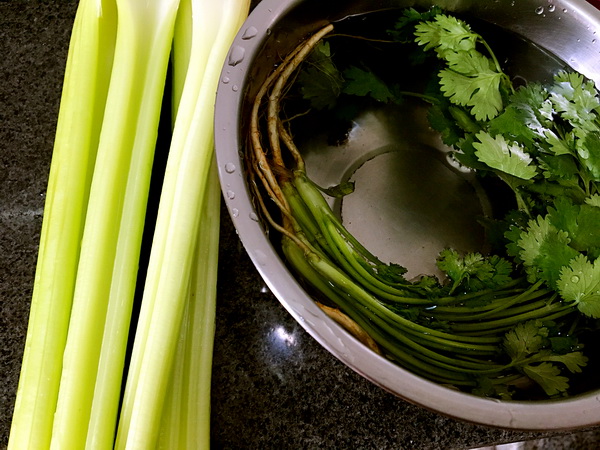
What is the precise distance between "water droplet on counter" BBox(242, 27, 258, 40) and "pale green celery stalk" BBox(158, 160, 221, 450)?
0.71 ft

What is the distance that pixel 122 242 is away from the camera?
30.5 inches

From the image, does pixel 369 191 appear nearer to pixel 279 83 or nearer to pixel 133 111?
pixel 279 83

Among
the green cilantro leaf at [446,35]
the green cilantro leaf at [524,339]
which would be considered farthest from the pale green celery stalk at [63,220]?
the green cilantro leaf at [524,339]

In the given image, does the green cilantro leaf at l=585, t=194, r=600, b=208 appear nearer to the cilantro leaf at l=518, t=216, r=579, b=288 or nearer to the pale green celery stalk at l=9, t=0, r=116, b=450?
the cilantro leaf at l=518, t=216, r=579, b=288

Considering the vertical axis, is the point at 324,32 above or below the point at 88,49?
above

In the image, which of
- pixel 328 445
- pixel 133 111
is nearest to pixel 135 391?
pixel 328 445

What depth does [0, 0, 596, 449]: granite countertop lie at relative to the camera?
83 cm

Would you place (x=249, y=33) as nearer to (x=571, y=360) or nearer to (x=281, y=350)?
(x=281, y=350)

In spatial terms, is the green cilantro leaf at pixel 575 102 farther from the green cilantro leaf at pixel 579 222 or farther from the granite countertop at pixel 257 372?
the granite countertop at pixel 257 372

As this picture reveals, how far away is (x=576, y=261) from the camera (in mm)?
723

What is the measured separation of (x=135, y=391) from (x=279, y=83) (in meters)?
0.55

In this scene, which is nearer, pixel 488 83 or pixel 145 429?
pixel 145 429

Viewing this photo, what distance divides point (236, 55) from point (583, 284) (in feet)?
2.05

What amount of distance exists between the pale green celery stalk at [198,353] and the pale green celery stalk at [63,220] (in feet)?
0.57
